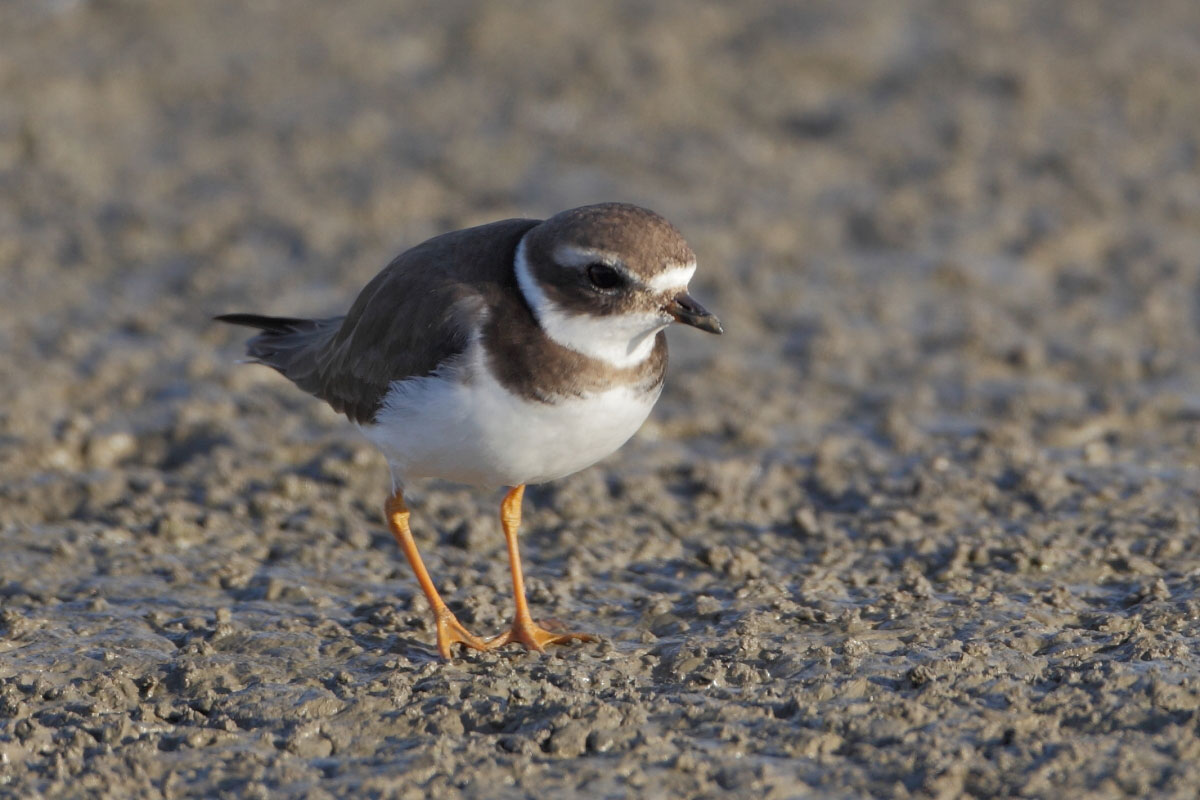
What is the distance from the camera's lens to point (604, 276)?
16.9ft

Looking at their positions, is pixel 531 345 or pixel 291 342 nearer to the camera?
pixel 531 345

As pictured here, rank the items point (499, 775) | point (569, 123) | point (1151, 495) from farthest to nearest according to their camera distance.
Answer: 1. point (569, 123)
2. point (1151, 495)
3. point (499, 775)

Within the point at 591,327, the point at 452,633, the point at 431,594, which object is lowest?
the point at 452,633

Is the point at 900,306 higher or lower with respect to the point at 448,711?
higher

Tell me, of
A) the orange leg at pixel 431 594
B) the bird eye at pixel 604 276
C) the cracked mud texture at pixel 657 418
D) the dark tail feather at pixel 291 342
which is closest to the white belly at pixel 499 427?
the bird eye at pixel 604 276

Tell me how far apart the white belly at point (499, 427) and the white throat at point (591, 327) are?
144 millimetres

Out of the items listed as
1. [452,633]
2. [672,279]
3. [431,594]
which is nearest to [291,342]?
[431,594]

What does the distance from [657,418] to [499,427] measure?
290cm

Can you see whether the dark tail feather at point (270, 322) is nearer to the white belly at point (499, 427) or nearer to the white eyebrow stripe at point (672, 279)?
the white belly at point (499, 427)

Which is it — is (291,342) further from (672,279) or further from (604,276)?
(672,279)

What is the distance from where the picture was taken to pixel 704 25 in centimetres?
1233

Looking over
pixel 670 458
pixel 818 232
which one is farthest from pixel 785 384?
pixel 818 232

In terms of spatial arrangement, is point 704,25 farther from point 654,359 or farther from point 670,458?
point 654,359

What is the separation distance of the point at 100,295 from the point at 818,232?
467 centimetres
